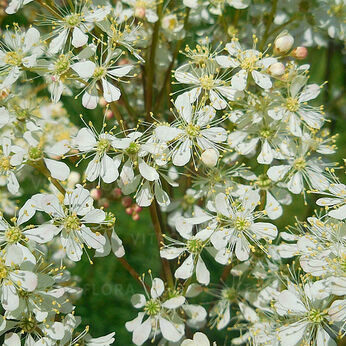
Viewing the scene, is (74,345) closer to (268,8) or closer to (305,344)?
(305,344)

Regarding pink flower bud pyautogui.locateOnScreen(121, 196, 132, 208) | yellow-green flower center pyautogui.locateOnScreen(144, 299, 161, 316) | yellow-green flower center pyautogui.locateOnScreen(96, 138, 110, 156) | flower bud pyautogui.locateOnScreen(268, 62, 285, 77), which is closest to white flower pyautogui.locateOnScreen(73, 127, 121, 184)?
yellow-green flower center pyautogui.locateOnScreen(96, 138, 110, 156)

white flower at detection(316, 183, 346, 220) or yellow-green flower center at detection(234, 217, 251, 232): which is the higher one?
white flower at detection(316, 183, 346, 220)

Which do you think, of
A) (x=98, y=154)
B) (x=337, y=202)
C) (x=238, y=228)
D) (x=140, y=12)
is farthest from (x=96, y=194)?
(x=337, y=202)

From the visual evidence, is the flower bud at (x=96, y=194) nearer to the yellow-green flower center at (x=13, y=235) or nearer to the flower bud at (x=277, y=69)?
the yellow-green flower center at (x=13, y=235)

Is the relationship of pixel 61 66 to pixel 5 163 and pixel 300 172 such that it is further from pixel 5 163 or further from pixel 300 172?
pixel 300 172

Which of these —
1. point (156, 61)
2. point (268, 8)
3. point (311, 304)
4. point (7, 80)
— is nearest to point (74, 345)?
point (311, 304)

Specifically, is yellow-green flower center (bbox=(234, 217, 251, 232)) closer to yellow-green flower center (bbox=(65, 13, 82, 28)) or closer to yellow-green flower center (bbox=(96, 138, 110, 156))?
yellow-green flower center (bbox=(96, 138, 110, 156))
